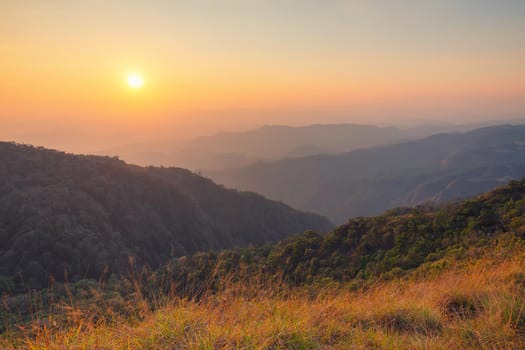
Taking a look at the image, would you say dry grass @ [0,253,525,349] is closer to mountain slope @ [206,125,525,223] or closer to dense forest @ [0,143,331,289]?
dense forest @ [0,143,331,289]

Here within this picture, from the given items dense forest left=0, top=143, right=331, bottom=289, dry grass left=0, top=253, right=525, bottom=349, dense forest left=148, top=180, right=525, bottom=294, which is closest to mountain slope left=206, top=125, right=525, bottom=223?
dense forest left=0, top=143, right=331, bottom=289

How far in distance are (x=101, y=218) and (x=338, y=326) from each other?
3729cm

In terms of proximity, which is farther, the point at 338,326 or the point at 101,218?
the point at 101,218

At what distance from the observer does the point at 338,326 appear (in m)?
3.37

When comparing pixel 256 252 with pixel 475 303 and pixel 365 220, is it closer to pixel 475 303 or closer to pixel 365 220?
pixel 365 220

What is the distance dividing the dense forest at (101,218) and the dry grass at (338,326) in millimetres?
13610

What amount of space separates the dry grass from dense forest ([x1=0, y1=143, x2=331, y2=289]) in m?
13.6

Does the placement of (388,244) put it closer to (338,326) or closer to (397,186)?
(338,326)

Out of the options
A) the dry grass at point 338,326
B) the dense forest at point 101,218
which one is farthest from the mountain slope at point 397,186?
the dry grass at point 338,326

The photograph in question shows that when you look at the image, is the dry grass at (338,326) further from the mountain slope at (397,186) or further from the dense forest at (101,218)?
the mountain slope at (397,186)

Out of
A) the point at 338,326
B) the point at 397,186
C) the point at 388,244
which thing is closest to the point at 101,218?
the point at 388,244

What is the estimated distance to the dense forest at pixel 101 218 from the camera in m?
26.4

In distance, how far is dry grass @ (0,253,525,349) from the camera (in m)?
2.85

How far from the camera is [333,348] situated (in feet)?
9.51
